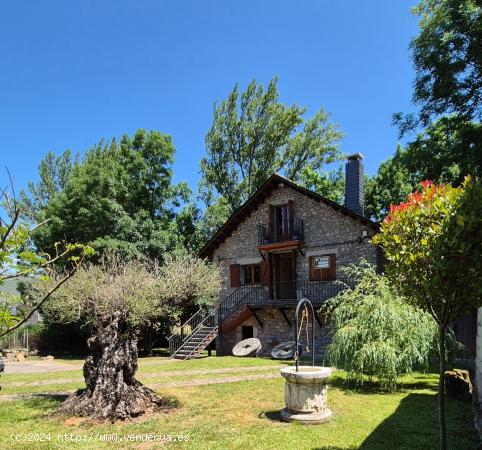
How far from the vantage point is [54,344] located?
79.0 ft

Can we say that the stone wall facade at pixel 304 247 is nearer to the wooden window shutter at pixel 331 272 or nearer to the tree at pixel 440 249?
the wooden window shutter at pixel 331 272

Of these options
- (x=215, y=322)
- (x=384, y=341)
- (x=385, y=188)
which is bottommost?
(x=215, y=322)

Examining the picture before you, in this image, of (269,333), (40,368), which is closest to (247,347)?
(269,333)

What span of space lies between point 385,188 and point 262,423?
82.6ft

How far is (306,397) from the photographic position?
712 centimetres

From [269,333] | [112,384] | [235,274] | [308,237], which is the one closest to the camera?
[112,384]

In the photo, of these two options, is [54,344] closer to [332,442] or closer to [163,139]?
[163,139]

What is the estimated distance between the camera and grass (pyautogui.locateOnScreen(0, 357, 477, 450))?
6.12m

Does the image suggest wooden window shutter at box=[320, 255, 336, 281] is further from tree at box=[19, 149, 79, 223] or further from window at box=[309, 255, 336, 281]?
tree at box=[19, 149, 79, 223]

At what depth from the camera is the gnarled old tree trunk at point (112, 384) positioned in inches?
303

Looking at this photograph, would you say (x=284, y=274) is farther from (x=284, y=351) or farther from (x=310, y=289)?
(x=284, y=351)

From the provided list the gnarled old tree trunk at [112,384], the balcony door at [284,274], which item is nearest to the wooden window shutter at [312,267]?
the balcony door at [284,274]

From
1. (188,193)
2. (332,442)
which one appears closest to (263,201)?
(188,193)

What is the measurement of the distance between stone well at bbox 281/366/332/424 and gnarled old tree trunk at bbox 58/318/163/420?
2.72 m
